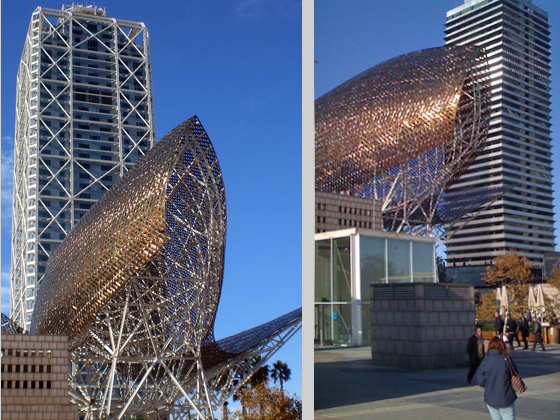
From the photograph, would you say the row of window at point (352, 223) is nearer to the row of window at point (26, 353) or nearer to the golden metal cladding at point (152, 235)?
the golden metal cladding at point (152, 235)

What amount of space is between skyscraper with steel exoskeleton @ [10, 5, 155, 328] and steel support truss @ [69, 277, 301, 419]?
31529mm

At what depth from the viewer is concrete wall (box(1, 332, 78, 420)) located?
17219 millimetres

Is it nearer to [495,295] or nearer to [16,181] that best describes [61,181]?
[16,181]

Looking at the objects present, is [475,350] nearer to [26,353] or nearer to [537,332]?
[537,332]

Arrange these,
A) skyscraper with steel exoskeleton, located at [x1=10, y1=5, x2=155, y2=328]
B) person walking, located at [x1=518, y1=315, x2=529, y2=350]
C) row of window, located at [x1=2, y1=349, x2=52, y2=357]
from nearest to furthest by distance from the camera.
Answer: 1. person walking, located at [x1=518, y1=315, x2=529, y2=350]
2. row of window, located at [x1=2, y1=349, x2=52, y2=357]
3. skyscraper with steel exoskeleton, located at [x1=10, y1=5, x2=155, y2=328]

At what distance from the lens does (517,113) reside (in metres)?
18.3

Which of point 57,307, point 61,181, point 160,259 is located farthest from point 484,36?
point 61,181

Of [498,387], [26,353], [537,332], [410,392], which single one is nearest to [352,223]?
[537,332]

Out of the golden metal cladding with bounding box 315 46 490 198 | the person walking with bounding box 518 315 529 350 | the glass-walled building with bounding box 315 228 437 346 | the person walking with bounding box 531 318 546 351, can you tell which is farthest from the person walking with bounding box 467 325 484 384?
the golden metal cladding with bounding box 315 46 490 198

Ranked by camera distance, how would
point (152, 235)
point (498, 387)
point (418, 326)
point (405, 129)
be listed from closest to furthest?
point (498, 387) < point (418, 326) < point (152, 235) < point (405, 129)

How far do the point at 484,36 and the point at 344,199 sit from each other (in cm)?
605

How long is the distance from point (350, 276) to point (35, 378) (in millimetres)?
9430

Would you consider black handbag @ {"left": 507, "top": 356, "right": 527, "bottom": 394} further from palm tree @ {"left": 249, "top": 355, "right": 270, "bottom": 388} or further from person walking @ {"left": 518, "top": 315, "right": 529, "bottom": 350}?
palm tree @ {"left": 249, "top": 355, "right": 270, "bottom": 388}

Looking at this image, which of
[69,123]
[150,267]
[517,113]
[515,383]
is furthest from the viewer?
[69,123]
